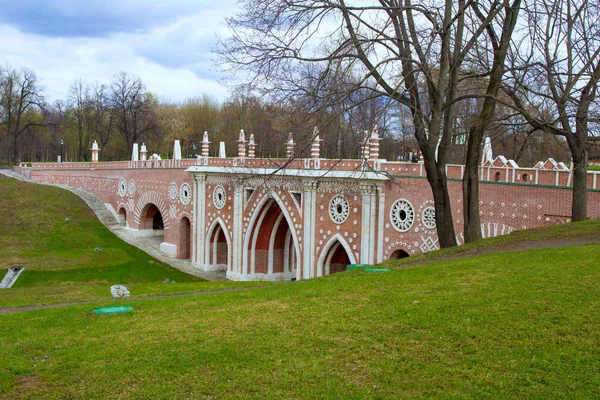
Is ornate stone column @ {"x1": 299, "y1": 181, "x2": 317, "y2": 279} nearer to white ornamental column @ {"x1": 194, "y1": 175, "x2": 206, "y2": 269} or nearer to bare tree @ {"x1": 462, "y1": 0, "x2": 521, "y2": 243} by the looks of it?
white ornamental column @ {"x1": 194, "y1": 175, "x2": 206, "y2": 269}

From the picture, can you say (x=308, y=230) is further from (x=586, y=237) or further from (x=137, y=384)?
(x=137, y=384)

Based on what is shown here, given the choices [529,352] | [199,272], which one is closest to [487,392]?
[529,352]

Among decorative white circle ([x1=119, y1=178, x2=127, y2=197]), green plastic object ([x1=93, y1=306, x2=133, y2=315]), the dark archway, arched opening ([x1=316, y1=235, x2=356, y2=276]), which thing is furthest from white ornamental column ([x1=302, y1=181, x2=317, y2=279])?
decorative white circle ([x1=119, y1=178, x2=127, y2=197])

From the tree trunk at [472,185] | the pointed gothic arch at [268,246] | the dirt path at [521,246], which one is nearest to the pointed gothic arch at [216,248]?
the pointed gothic arch at [268,246]

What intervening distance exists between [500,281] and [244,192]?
20830 millimetres

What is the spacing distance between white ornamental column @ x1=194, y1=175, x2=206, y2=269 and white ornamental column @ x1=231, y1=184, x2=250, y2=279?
303cm

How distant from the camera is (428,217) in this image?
20.2 m

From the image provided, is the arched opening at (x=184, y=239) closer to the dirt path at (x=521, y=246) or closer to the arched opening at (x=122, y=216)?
the arched opening at (x=122, y=216)

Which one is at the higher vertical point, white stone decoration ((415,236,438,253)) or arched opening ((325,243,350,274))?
white stone decoration ((415,236,438,253))

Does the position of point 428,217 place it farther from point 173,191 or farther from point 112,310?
point 173,191

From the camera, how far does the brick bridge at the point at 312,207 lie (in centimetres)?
1741

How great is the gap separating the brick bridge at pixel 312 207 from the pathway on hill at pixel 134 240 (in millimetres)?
697

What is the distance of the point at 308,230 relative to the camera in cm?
2478

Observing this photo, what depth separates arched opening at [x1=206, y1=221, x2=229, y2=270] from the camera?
104 ft
